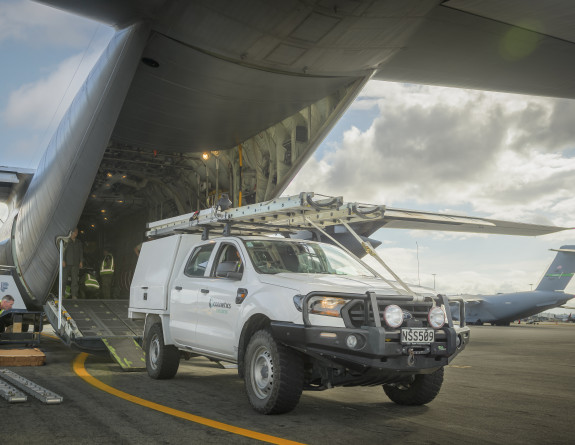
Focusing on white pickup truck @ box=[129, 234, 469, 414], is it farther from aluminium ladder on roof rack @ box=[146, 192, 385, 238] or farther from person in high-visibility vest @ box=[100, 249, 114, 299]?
person in high-visibility vest @ box=[100, 249, 114, 299]

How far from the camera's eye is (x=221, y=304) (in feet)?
22.3

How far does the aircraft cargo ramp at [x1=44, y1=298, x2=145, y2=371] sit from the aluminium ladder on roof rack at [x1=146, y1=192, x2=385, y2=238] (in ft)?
7.18

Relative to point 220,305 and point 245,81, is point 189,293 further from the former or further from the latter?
point 245,81

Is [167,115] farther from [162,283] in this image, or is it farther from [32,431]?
[32,431]

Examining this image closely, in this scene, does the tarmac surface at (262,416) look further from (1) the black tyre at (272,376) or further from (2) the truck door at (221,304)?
(2) the truck door at (221,304)

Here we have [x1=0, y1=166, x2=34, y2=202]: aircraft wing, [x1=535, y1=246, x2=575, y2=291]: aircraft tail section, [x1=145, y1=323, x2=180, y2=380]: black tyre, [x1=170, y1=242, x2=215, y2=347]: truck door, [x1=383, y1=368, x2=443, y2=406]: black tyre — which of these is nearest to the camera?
[x1=383, y1=368, x2=443, y2=406]: black tyre

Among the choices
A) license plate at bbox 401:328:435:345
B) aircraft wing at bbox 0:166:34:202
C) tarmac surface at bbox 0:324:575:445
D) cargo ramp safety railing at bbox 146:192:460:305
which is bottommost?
tarmac surface at bbox 0:324:575:445

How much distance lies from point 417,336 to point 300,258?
2189 millimetres

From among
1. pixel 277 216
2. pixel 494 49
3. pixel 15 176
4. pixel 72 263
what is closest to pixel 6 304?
pixel 72 263

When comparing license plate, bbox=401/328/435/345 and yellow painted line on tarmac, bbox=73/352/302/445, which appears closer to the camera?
yellow painted line on tarmac, bbox=73/352/302/445

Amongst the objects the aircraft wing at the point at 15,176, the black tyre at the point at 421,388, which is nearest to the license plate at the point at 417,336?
the black tyre at the point at 421,388

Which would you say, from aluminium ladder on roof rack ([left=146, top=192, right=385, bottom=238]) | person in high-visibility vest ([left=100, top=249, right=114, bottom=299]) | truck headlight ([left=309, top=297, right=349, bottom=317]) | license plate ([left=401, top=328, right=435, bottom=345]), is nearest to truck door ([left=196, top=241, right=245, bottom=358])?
aluminium ladder on roof rack ([left=146, top=192, right=385, bottom=238])

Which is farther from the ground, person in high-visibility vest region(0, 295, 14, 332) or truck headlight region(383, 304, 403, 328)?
truck headlight region(383, 304, 403, 328)

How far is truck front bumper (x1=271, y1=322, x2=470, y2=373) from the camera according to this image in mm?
5168
